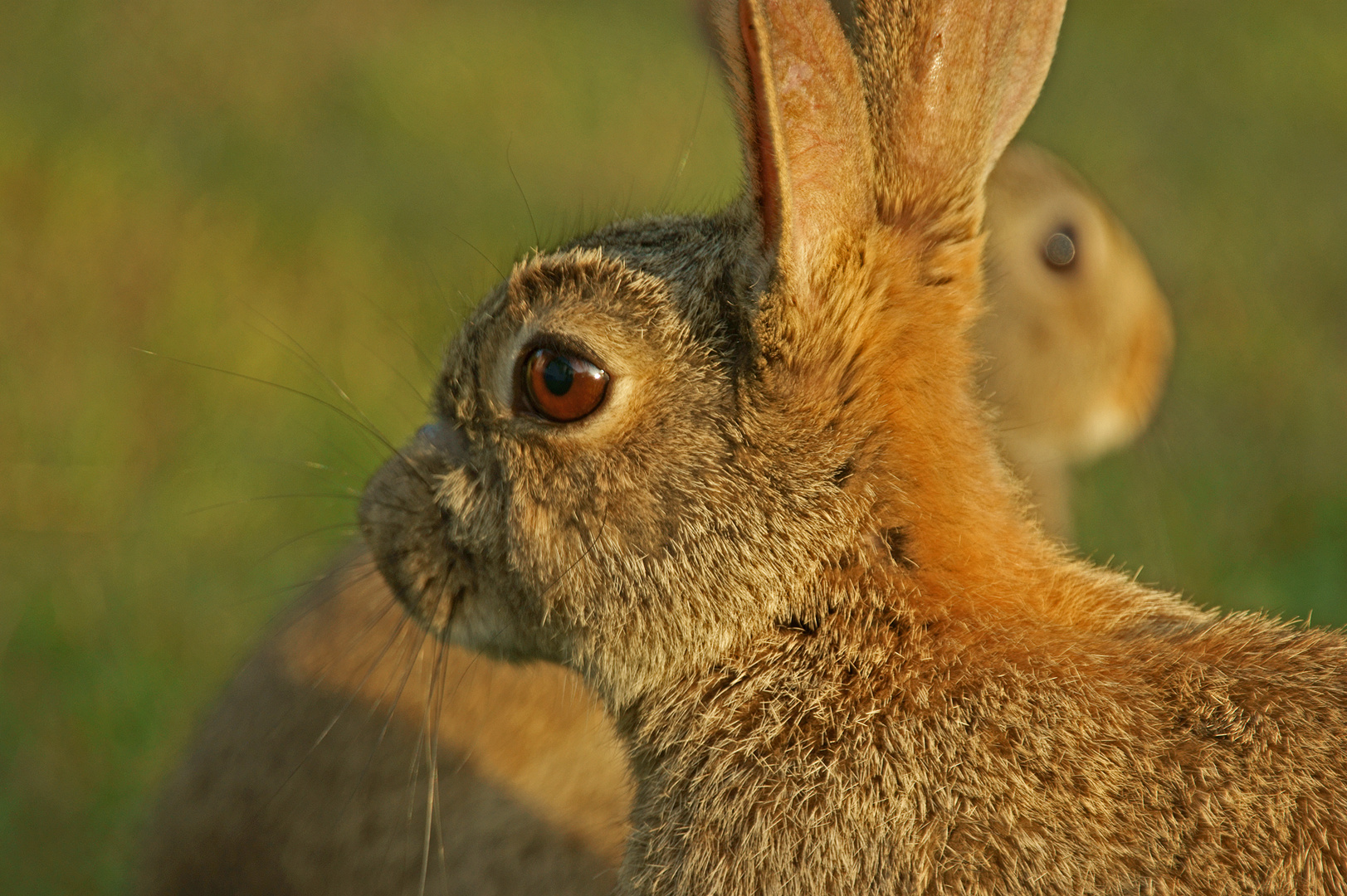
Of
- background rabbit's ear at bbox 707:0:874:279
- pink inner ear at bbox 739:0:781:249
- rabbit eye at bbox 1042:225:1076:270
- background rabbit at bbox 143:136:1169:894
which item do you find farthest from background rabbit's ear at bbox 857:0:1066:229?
rabbit eye at bbox 1042:225:1076:270

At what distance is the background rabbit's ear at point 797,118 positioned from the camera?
1937mm

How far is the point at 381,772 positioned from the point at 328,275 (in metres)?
3.26

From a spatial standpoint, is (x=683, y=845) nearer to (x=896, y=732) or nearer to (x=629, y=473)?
(x=896, y=732)

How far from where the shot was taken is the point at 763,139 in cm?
198

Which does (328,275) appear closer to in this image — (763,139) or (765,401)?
(765,401)

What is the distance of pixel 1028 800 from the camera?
1979 mm

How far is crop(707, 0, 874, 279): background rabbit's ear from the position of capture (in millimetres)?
1937

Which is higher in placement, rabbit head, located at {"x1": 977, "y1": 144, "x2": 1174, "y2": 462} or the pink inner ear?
rabbit head, located at {"x1": 977, "y1": 144, "x2": 1174, "y2": 462}

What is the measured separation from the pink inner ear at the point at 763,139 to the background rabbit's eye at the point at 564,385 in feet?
1.12

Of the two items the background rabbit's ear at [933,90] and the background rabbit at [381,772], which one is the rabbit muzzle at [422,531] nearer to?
the background rabbit at [381,772]

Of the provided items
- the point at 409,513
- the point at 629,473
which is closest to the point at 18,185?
the point at 409,513

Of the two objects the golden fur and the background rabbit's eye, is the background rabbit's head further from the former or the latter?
the background rabbit's eye

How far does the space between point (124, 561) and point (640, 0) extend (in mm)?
6105

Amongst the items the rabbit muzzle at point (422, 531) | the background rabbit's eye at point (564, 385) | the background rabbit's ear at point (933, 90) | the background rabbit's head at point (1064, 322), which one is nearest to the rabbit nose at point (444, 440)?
the rabbit muzzle at point (422, 531)
